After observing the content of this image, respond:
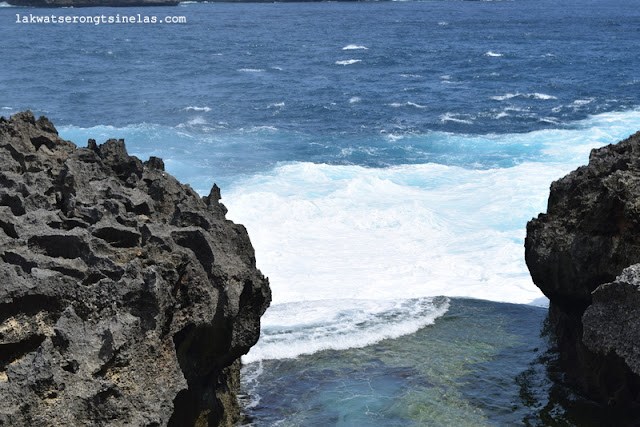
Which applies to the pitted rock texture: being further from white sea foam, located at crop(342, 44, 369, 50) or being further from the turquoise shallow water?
white sea foam, located at crop(342, 44, 369, 50)

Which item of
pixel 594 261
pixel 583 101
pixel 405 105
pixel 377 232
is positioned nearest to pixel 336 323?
pixel 594 261

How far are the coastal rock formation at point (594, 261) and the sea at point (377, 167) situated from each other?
0.63 metres

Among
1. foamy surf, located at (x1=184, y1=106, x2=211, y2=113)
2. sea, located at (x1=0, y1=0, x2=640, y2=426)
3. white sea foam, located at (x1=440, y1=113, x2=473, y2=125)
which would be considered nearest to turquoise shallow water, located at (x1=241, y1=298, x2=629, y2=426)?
sea, located at (x1=0, y1=0, x2=640, y2=426)

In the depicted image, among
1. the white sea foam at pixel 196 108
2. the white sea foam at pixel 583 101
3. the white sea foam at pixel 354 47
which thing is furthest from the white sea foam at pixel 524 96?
the white sea foam at pixel 354 47

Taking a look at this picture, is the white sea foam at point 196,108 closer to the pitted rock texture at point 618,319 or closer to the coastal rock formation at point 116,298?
the coastal rock formation at point 116,298

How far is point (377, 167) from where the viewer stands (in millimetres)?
28547

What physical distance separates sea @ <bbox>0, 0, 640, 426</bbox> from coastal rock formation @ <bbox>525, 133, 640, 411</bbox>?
632mm

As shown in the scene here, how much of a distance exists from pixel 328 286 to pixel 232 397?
6.61m

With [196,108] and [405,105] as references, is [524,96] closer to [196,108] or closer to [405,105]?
[405,105]

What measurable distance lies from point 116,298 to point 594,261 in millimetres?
6941

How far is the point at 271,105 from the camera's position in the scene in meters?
39.6

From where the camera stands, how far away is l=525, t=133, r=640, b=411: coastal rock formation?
9641 mm

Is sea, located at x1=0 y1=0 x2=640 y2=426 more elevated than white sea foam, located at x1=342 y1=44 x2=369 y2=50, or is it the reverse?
white sea foam, located at x1=342 y1=44 x2=369 y2=50

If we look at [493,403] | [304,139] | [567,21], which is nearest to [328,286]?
[493,403]
